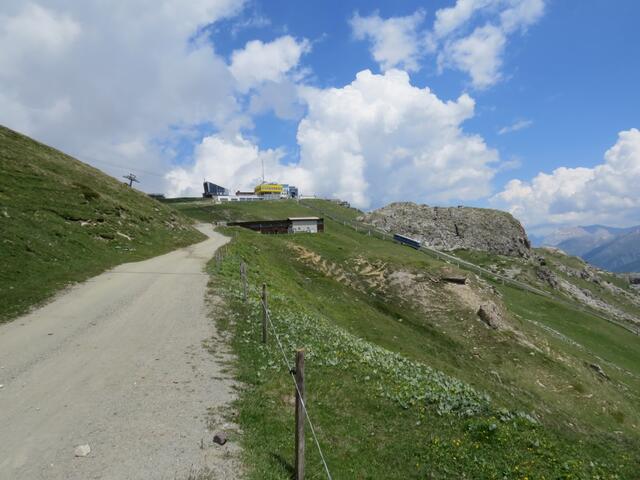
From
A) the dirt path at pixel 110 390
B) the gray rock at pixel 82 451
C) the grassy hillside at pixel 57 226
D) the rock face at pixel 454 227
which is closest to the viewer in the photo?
the dirt path at pixel 110 390

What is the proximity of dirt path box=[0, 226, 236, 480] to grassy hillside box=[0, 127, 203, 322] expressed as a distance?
16.4ft

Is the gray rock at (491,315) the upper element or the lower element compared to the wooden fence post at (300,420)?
lower

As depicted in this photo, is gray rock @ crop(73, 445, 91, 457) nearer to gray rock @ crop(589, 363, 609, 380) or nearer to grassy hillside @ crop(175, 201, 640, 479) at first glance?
grassy hillside @ crop(175, 201, 640, 479)

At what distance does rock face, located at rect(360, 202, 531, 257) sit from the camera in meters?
171

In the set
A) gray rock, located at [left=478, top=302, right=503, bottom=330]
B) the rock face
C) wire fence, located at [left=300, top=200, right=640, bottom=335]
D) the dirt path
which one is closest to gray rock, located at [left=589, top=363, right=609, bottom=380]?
gray rock, located at [left=478, top=302, right=503, bottom=330]

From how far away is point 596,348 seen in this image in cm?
6931

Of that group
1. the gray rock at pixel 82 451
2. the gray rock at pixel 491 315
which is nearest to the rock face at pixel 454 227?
the gray rock at pixel 491 315

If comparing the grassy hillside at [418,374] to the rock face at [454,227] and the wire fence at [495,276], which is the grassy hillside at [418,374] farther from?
the rock face at [454,227]

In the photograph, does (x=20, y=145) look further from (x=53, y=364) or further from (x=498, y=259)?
(x=498, y=259)

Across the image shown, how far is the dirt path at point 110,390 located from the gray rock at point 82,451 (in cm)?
16

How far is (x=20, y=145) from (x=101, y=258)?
41360mm

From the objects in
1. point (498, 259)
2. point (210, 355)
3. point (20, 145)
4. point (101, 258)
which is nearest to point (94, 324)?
point (210, 355)

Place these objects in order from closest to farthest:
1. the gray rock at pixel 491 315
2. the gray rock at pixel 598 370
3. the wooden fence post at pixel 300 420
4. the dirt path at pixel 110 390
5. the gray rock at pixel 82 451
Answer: the wooden fence post at pixel 300 420 < the dirt path at pixel 110 390 < the gray rock at pixel 82 451 < the gray rock at pixel 598 370 < the gray rock at pixel 491 315

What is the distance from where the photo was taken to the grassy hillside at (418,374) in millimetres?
12398
